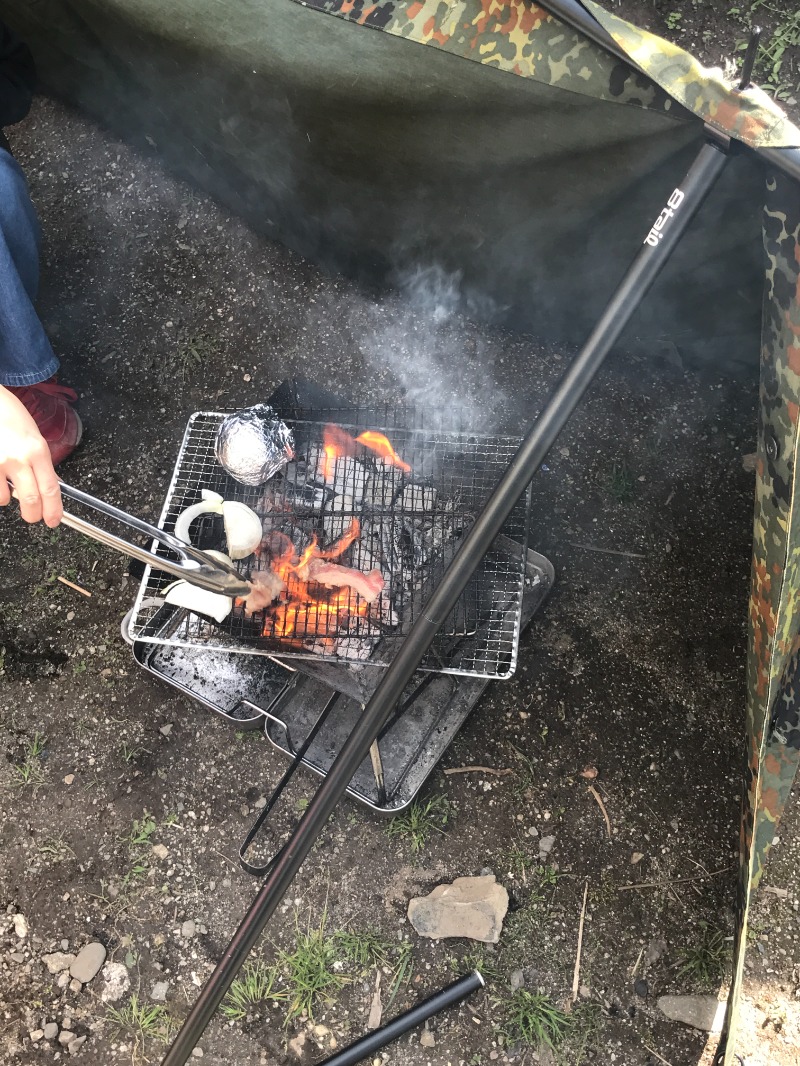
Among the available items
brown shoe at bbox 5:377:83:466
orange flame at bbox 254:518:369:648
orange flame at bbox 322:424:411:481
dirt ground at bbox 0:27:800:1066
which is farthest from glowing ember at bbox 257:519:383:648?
brown shoe at bbox 5:377:83:466

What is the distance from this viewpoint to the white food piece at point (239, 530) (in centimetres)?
243

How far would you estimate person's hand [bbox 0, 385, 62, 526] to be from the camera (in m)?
1.83

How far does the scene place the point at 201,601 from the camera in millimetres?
2309

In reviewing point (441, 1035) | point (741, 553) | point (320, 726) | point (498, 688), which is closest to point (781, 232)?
point (741, 553)

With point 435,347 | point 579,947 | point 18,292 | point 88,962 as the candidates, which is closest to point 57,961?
point 88,962

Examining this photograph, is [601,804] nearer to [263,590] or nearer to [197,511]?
[263,590]

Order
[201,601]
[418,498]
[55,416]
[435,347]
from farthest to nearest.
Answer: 1. [435,347]
2. [55,416]
3. [418,498]
4. [201,601]

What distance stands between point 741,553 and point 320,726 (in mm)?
1794

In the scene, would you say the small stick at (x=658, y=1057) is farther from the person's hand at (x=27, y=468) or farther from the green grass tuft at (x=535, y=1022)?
the person's hand at (x=27, y=468)

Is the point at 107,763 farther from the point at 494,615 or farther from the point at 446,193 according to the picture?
the point at 446,193

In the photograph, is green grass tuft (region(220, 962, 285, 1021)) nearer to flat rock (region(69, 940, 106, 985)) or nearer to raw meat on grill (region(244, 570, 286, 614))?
flat rock (region(69, 940, 106, 985))

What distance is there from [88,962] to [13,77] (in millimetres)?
3276

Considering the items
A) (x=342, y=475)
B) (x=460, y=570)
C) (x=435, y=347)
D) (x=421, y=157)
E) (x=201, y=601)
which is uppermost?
(x=421, y=157)

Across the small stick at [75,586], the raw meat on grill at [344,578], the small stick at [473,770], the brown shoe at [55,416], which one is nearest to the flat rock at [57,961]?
the small stick at [75,586]
